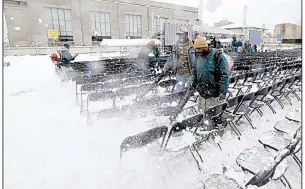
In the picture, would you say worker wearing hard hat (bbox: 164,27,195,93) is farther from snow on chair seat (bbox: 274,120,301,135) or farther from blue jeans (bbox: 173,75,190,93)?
snow on chair seat (bbox: 274,120,301,135)

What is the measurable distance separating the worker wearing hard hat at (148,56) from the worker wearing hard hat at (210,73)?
2940 mm

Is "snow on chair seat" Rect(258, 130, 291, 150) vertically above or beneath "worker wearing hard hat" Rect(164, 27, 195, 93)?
beneath

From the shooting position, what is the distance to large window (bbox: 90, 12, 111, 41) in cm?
3416

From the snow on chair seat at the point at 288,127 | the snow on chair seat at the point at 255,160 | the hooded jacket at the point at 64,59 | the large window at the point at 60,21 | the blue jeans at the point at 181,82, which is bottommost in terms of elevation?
the snow on chair seat at the point at 255,160

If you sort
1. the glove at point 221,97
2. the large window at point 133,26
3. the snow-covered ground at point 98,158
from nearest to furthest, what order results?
the snow-covered ground at point 98,158, the glove at point 221,97, the large window at point 133,26

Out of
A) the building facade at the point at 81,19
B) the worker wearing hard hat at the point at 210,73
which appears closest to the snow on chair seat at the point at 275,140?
the worker wearing hard hat at the point at 210,73

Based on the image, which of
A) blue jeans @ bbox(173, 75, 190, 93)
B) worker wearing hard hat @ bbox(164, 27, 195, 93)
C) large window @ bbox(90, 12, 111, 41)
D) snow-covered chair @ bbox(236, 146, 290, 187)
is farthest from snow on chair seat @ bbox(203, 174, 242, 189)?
large window @ bbox(90, 12, 111, 41)

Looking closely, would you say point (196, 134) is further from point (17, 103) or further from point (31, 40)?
point (31, 40)

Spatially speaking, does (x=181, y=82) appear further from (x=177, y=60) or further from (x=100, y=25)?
(x=100, y=25)

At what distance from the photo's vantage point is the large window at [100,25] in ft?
112

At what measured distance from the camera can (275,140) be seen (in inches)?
110

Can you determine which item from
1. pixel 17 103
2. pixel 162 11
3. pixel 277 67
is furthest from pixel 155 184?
pixel 162 11

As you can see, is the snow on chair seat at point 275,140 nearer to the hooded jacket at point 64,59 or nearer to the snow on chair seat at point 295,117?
the snow on chair seat at point 295,117

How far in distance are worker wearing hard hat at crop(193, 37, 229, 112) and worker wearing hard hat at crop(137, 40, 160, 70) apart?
2.94 m
